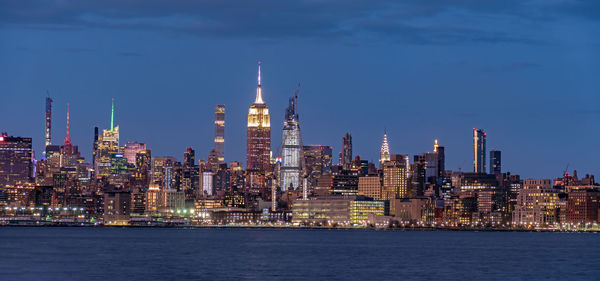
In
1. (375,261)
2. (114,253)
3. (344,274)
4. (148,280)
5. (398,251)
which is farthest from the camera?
(398,251)

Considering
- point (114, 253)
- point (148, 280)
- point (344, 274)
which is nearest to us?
point (148, 280)

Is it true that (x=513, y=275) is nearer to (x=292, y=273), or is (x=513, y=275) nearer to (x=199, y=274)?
(x=292, y=273)

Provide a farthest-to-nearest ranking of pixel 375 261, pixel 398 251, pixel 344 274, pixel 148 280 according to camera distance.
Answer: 1. pixel 398 251
2. pixel 375 261
3. pixel 344 274
4. pixel 148 280

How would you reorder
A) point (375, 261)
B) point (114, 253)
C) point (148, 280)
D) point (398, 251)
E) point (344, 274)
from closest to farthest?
point (148, 280), point (344, 274), point (375, 261), point (114, 253), point (398, 251)

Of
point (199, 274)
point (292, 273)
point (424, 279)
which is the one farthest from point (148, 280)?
point (424, 279)

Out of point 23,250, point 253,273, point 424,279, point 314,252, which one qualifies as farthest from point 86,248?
A: point 424,279

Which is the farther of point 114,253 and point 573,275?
point 114,253

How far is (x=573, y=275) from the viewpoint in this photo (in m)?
102

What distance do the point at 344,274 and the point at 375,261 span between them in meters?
18.8

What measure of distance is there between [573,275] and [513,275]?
583cm

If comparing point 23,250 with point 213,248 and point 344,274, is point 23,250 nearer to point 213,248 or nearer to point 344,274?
point 213,248

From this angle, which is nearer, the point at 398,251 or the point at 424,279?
the point at 424,279

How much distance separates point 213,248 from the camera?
14562cm

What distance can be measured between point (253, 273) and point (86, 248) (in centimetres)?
5151
